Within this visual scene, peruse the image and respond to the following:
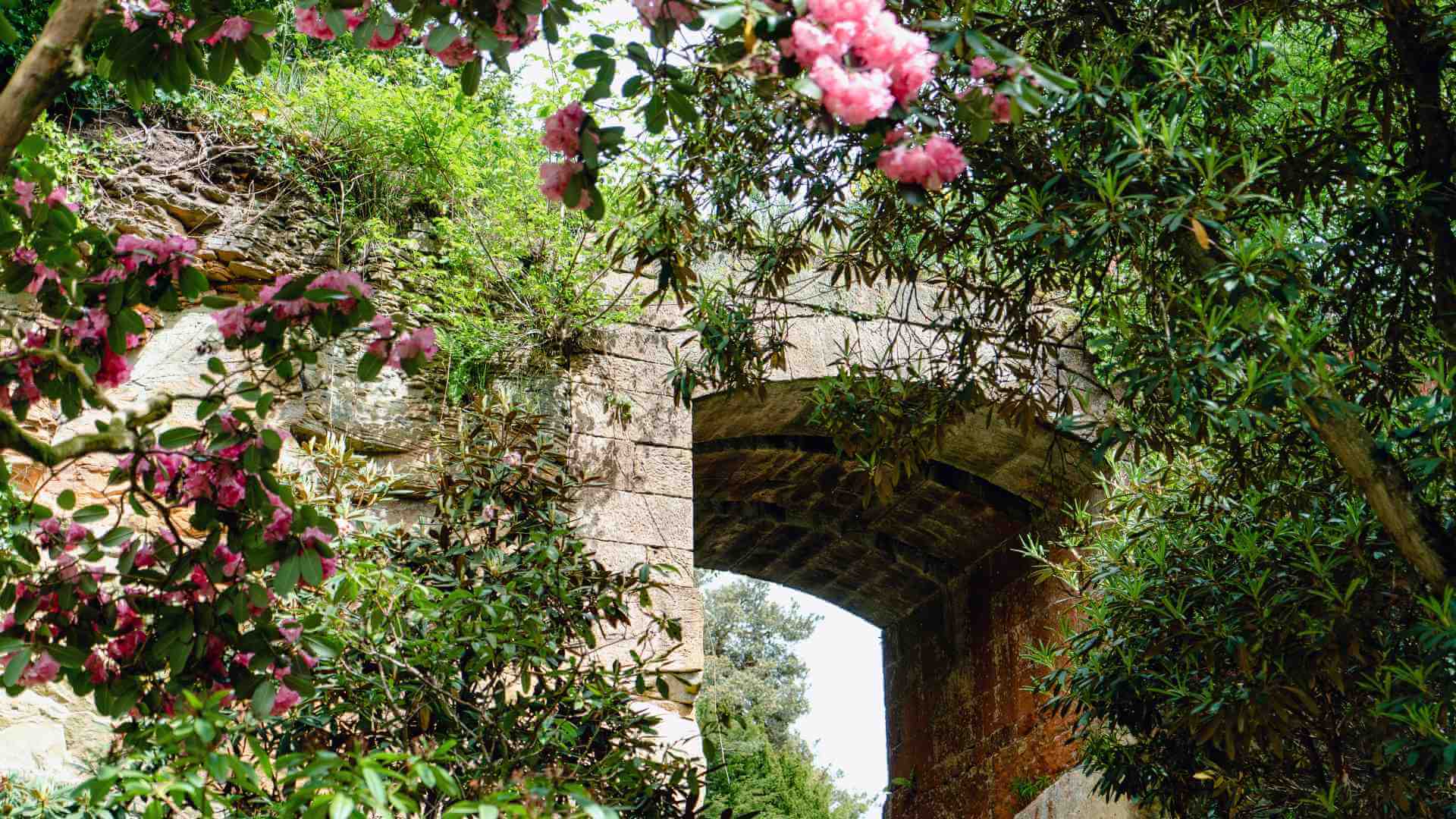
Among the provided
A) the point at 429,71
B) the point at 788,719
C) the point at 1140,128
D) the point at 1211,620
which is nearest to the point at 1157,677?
the point at 1211,620

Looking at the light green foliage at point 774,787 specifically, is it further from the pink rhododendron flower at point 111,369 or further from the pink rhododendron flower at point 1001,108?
the pink rhododendron flower at point 1001,108

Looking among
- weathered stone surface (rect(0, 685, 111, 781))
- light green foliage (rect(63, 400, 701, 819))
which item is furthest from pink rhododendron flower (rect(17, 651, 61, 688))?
weathered stone surface (rect(0, 685, 111, 781))

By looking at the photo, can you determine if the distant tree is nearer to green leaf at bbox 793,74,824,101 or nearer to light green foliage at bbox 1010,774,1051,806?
light green foliage at bbox 1010,774,1051,806

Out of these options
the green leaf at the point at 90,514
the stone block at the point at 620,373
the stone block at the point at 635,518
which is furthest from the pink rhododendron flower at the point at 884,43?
the stone block at the point at 620,373

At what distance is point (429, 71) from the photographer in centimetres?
505

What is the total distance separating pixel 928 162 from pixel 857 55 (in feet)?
0.64

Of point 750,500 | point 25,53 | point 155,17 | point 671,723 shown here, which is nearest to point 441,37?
point 155,17

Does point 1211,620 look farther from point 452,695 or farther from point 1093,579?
point 452,695

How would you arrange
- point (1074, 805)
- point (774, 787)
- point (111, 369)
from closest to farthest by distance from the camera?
1. point (111, 369)
2. point (1074, 805)
3. point (774, 787)

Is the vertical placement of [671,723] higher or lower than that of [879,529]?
lower

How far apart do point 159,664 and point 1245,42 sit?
9.06 feet

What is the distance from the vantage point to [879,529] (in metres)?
7.70

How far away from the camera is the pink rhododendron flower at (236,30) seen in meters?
2.16

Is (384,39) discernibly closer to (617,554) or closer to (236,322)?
(236,322)
